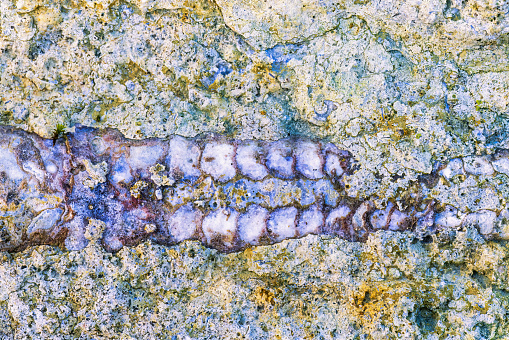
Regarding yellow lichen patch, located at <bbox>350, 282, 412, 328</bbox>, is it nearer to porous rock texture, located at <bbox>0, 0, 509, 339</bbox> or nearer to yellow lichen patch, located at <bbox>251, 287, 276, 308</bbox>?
porous rock texture, located at <bbox>0, 0, 509, 339</bbox>

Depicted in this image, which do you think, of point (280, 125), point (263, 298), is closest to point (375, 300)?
point (263, 298)

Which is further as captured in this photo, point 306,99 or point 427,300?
point 306,99

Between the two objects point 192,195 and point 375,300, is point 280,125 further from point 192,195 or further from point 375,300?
point 375,300

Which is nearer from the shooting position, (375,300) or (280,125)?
(375,300)

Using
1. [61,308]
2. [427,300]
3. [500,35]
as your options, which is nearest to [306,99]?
[500,35]

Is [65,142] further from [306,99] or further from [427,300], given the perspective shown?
[427,300]

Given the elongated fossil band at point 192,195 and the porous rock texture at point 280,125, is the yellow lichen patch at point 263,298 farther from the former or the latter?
the elongated fossil band at point 192,195

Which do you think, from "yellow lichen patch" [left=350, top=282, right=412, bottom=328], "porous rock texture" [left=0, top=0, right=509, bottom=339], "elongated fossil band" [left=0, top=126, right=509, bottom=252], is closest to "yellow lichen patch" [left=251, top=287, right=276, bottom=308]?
"porous rock texture" [left=0, top=0, right=509, bottom=339]
